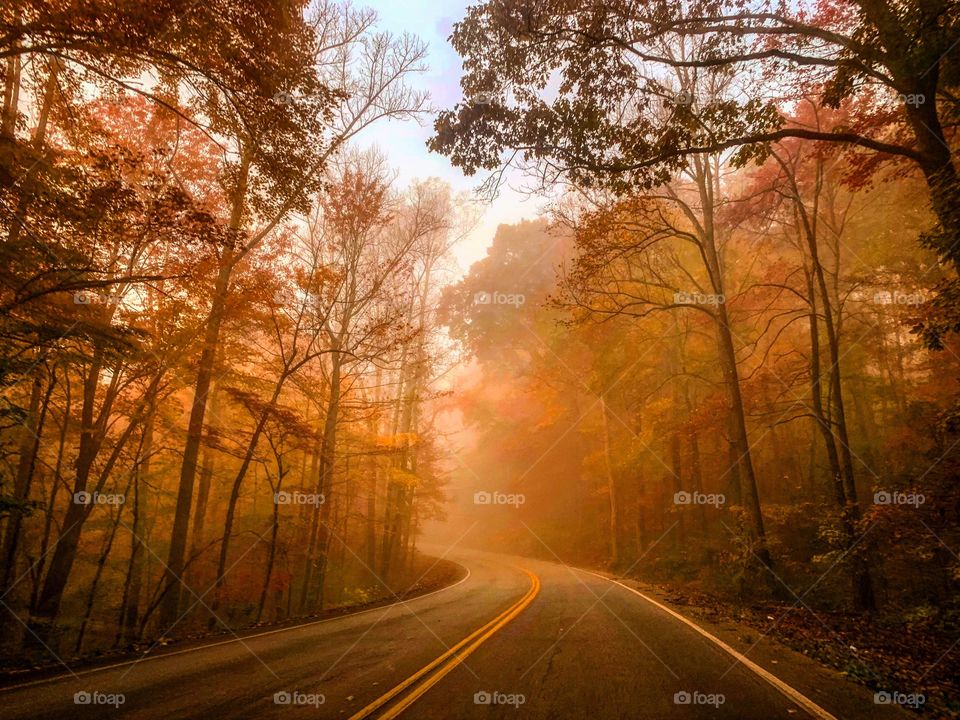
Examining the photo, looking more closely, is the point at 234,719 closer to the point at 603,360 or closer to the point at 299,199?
the point at 299,199

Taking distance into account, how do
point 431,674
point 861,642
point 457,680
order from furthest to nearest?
point 861,642 < point 431,674 < point 457,680

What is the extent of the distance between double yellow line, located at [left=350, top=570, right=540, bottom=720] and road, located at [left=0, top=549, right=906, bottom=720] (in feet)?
0.07

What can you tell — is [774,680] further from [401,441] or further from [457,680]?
[401,441]

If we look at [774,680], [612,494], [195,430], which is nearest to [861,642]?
[774,680]

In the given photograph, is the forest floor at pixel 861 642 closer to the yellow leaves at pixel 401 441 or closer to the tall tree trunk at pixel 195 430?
the yellow leaves at pixel 401 441

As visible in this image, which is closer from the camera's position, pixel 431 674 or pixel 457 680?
pixel 457 680

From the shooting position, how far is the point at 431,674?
219 inches

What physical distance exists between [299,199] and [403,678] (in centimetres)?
875

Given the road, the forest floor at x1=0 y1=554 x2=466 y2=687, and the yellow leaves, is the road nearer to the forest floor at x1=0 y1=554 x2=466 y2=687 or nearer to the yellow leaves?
the forest floor at x1=0 y1=554 x2=466 y2=687

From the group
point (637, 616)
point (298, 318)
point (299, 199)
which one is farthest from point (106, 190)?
point (637, 616)

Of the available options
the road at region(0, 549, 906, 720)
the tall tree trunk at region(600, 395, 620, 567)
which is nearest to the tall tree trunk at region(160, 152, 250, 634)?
the road at region(0, 549, 906, 720)

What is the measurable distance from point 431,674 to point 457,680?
382 mm

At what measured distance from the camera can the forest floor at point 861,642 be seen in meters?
5.36

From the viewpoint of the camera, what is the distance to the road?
4.46 meters
